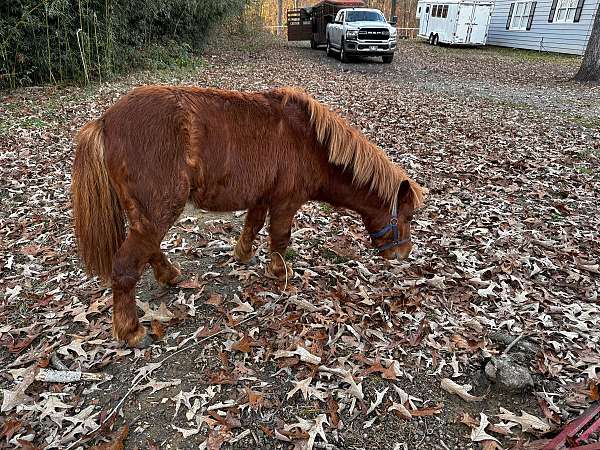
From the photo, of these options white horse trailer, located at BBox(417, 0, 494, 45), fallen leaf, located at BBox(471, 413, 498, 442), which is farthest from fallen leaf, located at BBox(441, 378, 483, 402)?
white horse trailer, located at BBox(417, 0, 494, 45)

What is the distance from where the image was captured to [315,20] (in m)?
22.4

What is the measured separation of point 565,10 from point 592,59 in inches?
402

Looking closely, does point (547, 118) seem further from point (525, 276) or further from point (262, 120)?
point (262, 120)

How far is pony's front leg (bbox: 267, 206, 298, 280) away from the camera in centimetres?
336

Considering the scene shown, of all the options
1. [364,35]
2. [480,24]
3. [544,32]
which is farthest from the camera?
[480,24]

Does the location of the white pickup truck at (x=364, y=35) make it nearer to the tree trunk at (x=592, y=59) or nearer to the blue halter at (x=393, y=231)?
the tree trunk at (x=592, y=59)

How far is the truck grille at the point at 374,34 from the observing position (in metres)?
16.1

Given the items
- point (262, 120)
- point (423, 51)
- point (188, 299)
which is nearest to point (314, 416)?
point (188, 299)

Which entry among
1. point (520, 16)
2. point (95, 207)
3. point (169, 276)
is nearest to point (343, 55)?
point (520, 16)

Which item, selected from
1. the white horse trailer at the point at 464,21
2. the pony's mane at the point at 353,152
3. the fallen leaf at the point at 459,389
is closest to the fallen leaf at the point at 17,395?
the pony's mane at the point at 353,152

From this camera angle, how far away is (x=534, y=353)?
2.92m

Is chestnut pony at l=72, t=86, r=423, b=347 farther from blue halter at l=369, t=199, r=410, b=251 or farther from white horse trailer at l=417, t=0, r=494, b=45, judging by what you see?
white horse trailer at l=417, t=0, r=494, b=45

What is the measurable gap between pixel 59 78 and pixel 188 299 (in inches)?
384

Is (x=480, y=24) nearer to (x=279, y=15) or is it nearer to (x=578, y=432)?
(x=279, y=15)
